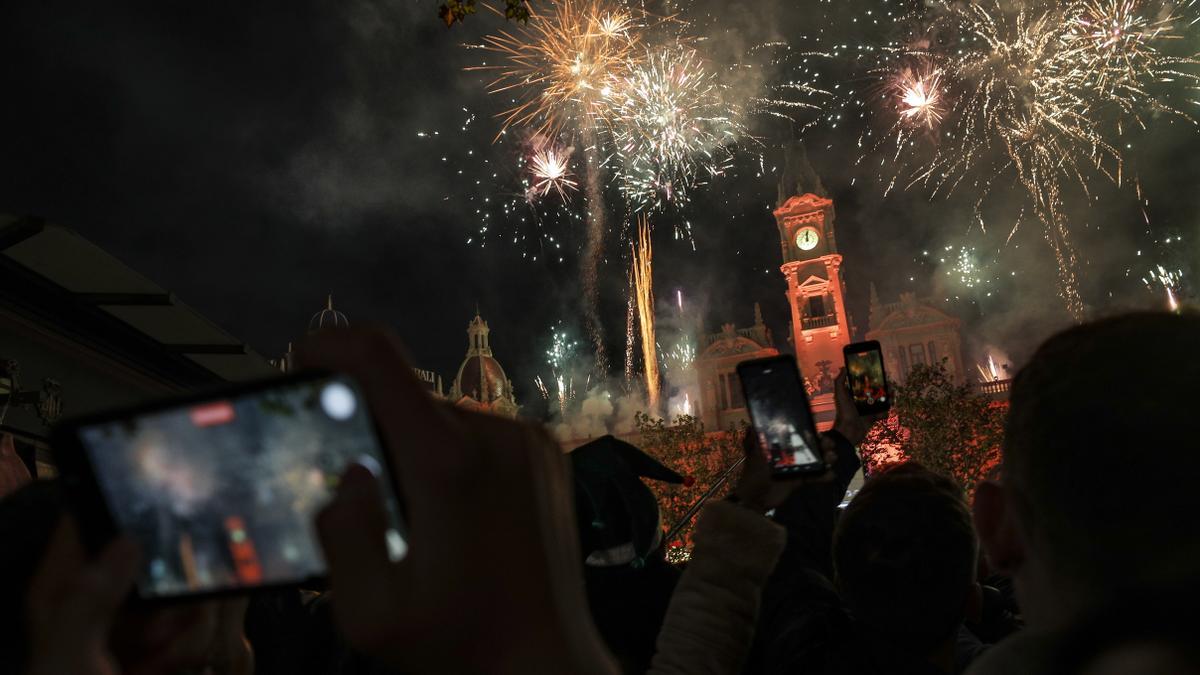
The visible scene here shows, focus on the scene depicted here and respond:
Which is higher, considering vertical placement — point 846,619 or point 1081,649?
point 1081,649

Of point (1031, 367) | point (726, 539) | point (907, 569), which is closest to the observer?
point (1031, 367)

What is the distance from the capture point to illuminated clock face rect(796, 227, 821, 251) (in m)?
55.7

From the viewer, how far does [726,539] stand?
1.92m

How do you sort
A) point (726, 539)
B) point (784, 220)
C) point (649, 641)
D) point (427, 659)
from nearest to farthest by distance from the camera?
point (427, 659) → point (726, 539) → point (649, 641) → point (784, 220)

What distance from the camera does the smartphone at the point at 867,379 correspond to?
3.69 meters

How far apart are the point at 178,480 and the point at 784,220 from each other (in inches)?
2294

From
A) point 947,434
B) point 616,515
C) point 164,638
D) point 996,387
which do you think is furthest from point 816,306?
point 164,638

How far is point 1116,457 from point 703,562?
1.03 metres

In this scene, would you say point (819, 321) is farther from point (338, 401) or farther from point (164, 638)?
point (338, 401)

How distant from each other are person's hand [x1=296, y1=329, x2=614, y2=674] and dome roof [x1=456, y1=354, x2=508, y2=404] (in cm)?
Answer: 6647

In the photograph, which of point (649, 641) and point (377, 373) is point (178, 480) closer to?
point (377, 373)

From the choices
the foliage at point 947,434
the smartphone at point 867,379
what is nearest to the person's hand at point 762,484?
the smartphone at point 867,379

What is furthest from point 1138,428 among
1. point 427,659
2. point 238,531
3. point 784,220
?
point 784,220

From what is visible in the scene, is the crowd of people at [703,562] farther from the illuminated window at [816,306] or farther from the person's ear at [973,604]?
the illuminated window at [816,306]
